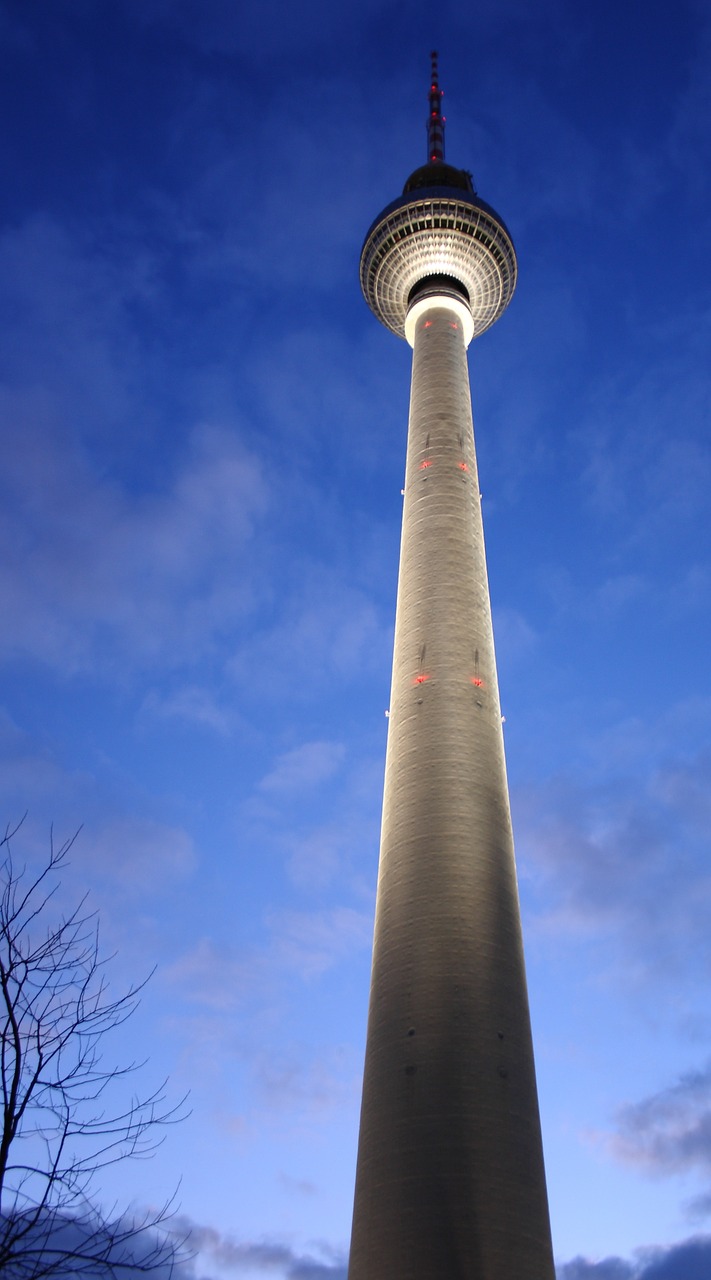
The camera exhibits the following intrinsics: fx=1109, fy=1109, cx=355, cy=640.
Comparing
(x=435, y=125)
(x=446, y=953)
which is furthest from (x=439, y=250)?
(x=446, y=953)

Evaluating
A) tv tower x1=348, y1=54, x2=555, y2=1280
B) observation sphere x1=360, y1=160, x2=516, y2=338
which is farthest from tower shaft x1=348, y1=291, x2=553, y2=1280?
observation sphere x1=360, y1=160, x2=516, y2=338

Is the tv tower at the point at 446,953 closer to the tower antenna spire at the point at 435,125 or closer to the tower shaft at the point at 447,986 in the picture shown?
the tower shaft at the point at 447,986

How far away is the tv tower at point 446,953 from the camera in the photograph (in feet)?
91.8

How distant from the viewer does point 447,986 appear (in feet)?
103

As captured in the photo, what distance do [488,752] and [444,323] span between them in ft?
84.3

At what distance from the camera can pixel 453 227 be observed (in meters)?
56.8

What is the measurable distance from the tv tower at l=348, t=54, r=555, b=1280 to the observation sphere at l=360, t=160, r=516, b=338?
969 cm

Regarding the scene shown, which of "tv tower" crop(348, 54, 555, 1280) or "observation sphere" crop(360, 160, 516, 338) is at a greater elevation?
"observation sphere" crop(360, 160, 516, 338)

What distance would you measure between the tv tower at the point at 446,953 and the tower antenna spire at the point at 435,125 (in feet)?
71.8

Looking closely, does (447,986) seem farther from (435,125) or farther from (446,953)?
(435,125)

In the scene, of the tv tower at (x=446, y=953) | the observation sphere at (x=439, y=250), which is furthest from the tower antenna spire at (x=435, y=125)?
the tv tower at (x=446, y=953)

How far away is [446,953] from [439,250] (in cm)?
3834

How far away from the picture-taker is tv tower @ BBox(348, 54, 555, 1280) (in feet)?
91.8

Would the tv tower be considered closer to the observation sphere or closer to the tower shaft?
the tower shaft
